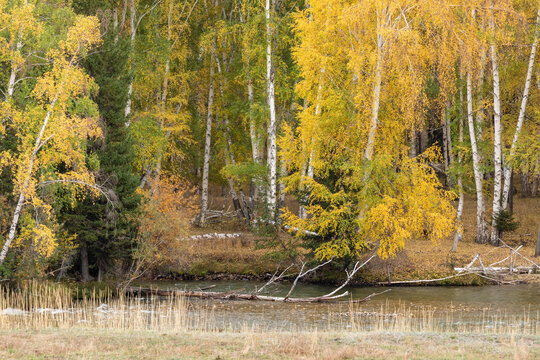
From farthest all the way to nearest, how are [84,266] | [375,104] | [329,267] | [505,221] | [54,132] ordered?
1. [505,221]
2. [329,267]
3. [84,266]
4. [375,104]
5. [54,132]

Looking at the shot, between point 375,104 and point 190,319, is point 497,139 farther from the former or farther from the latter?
point 190,319

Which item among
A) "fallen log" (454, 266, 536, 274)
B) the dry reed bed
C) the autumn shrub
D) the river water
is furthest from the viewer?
"fallen log" (454, 266, 536, 274)

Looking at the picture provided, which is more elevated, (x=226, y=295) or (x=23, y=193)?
(x=23, y=193)

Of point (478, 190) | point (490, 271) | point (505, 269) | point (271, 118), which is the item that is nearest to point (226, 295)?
point (271, 118)

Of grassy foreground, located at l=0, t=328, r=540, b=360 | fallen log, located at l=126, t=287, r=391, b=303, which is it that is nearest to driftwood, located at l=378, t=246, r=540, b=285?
fallen log, located at l=126, t=287, r=391, b=303

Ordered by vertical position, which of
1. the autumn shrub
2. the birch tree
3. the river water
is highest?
the birch tree

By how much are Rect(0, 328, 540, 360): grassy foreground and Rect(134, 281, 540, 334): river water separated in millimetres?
1985

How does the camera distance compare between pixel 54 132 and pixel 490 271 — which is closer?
pixel 54 132

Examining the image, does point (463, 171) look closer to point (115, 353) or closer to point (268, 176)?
point (268, 176)

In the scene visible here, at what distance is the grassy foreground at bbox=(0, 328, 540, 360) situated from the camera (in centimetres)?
983

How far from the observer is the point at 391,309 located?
1781 centimetres

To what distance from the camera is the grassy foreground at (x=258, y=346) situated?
9828 mm

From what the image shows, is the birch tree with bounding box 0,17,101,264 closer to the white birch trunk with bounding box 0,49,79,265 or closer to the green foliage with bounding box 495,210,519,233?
the white birch trunk with bounding box 0,49,79,265

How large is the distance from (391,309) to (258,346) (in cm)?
815
